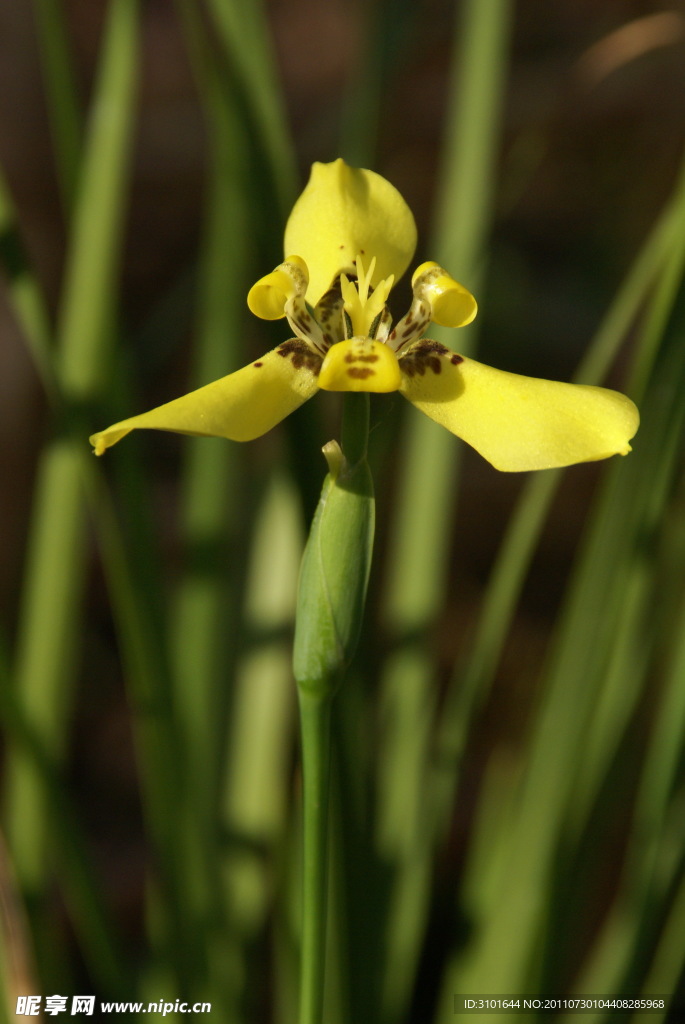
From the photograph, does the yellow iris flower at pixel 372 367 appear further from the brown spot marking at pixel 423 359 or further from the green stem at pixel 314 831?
the green stem at pixel 314 831

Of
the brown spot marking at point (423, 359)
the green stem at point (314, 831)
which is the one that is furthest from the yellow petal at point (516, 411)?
the green stem at point (314, 831)

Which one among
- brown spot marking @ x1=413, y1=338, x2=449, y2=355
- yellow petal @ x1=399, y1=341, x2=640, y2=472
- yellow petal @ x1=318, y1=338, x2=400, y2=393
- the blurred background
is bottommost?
the blurred background

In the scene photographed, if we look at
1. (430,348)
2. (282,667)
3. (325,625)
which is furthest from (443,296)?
(282,667)

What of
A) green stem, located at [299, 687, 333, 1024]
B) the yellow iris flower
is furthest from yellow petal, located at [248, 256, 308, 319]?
green stem, located at [299, 687, 333, 1024]

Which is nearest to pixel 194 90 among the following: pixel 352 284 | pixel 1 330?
pixel 1 330

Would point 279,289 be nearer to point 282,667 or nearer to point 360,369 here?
point 360,369

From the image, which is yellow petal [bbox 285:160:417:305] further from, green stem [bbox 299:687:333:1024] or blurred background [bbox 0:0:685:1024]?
green stem [bbox 299:687:333:1024]
